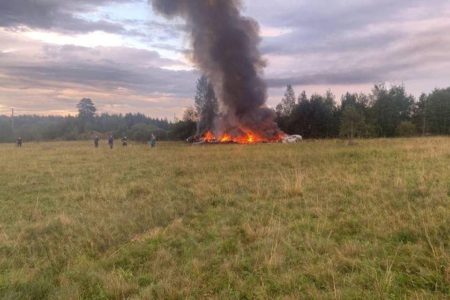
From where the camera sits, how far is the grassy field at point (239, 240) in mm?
5438

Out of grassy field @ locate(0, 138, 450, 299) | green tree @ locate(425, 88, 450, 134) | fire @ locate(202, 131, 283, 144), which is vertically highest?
green tree @ locate(425, 88, 450, 134)

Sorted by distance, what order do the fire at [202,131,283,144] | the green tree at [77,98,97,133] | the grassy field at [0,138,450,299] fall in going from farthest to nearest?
the green tree at [77,98,97,133] → the fire at [202,131,283,144] → the grassy field at [0,138,450,299]

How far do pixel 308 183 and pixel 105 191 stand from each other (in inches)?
279

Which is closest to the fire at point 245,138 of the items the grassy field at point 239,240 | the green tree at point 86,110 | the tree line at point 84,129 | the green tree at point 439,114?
the tree line at point 84,129

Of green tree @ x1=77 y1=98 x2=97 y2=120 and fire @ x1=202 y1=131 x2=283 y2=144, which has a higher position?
green tree @ x1=77 y1=98 x2=97 y2=120

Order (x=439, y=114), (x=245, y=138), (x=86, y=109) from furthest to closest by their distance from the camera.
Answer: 1. (x=86, y=109)
2. (x=439, y=114)
3. (x=245, y=138)

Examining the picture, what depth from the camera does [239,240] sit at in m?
7.42

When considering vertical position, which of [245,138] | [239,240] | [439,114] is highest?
[439,114]

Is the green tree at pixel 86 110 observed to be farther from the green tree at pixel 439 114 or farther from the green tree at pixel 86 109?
the green tree at pixel 439 114

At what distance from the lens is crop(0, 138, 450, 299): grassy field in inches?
214

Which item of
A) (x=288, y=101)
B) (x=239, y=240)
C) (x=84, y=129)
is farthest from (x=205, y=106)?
(x=239, y=240)

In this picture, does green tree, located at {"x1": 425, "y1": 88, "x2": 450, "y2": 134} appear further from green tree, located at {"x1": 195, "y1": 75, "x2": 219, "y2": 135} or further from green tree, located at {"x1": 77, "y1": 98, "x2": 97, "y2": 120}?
green tree, located at {"x1": 77, "y1": 98, "x2": 97, "y2": 120}

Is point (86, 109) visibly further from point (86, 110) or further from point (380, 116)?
point (380, 116)

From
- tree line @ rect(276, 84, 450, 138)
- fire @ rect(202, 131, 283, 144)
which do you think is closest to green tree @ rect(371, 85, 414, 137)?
tree line @ rect(276, 84, 450, 138)
